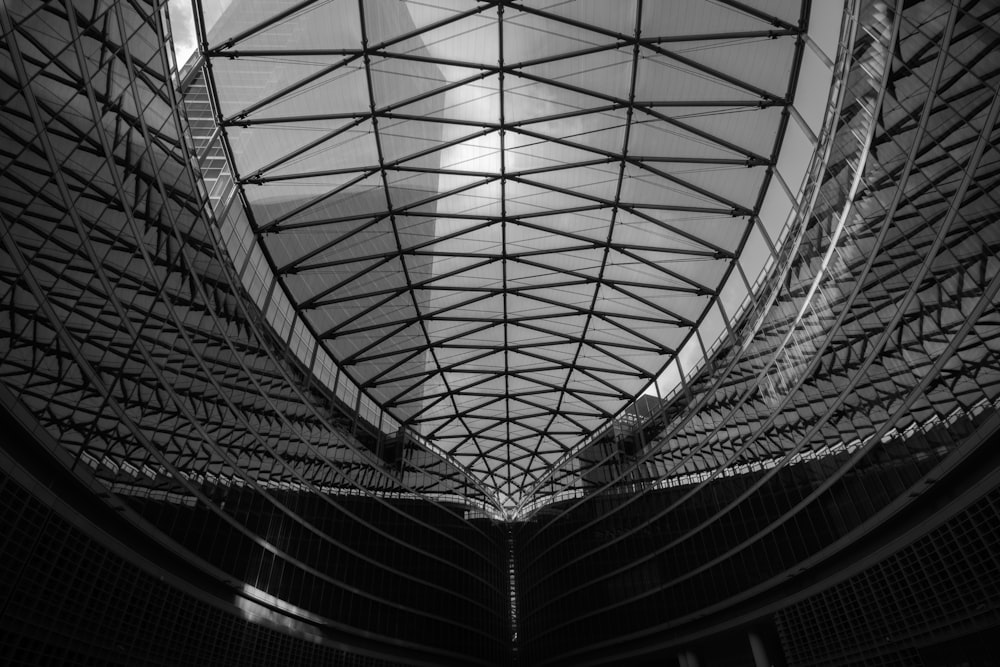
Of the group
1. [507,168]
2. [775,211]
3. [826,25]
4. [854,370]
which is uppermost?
[507,168]

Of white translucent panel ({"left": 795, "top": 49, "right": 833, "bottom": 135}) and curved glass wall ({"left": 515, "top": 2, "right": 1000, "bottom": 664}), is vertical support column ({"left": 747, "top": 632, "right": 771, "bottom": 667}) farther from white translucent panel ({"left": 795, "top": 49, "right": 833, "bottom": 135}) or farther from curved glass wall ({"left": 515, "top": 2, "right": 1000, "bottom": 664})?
white translucent panel ({"left": 795, "top": 49, "right": 833, "bottom": 135})

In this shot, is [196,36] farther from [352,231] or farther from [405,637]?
[405,637]

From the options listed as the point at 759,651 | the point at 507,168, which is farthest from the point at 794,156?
the point at 759,651

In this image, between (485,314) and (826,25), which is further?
Answer: (485,314)

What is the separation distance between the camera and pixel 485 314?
123 ft

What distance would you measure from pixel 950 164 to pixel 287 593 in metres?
28.8

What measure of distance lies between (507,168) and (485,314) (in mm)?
10717

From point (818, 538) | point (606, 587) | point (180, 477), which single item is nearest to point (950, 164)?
point (818, 538)

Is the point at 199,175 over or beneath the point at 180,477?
over

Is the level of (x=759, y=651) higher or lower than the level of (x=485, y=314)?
lower

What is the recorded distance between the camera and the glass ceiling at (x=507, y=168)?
2288cm

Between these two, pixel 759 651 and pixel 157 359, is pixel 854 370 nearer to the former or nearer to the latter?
pixel 759 651

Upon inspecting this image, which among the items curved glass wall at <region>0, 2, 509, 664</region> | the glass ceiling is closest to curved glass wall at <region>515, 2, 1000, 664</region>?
the glass ceiling

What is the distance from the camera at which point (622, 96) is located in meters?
25.4
